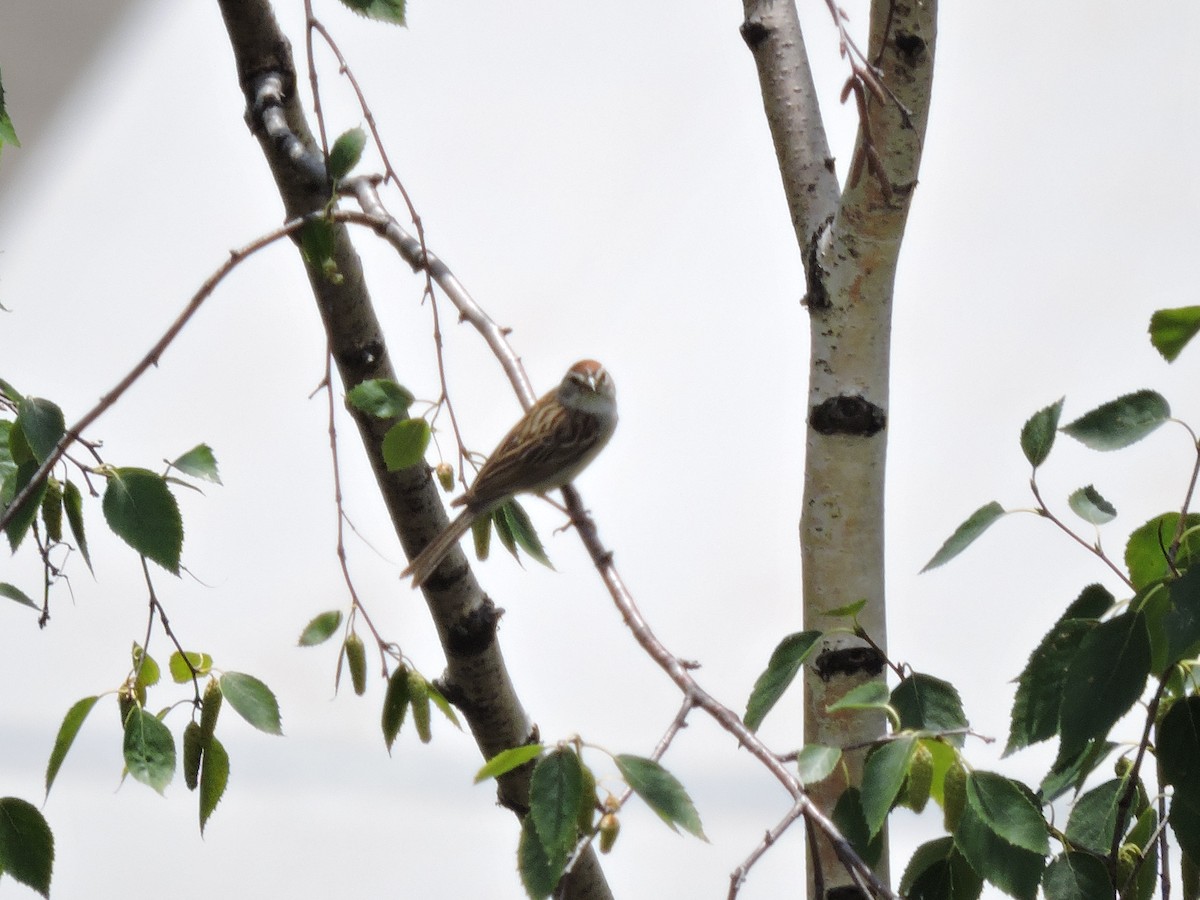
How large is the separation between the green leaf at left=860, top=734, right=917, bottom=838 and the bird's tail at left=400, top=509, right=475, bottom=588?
59 cm

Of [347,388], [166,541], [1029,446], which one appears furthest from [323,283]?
[1029,446]

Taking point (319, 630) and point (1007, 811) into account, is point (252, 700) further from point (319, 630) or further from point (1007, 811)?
point (1007, 811)

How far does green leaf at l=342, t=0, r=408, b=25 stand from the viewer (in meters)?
0.79

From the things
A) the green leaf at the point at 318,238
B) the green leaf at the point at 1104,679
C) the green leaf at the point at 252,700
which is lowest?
the green leaf at the point at 1104,679

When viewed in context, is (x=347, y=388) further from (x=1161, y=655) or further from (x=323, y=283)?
(x=1161, y=655)

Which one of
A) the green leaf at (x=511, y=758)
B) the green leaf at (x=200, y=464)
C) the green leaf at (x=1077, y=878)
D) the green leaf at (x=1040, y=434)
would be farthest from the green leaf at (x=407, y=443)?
the green leaf at (x=1077, y=878)

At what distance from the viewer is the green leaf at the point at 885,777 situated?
718 millimetres

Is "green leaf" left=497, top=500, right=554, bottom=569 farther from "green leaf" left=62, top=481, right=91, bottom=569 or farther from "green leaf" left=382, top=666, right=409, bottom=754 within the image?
"green leaf" left=62, top=481, right=91, bottom=569

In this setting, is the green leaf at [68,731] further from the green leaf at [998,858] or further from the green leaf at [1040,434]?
the green leaf at [1040,434]

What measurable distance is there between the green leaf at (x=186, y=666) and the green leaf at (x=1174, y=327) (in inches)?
30.4

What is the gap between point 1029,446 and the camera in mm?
920

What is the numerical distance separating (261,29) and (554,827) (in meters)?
0.86

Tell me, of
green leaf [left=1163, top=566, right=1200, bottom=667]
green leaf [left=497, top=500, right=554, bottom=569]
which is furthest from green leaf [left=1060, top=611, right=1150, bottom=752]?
green leaf [left=497, top=500, right=554, bottom=569]

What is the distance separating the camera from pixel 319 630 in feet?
3.68
